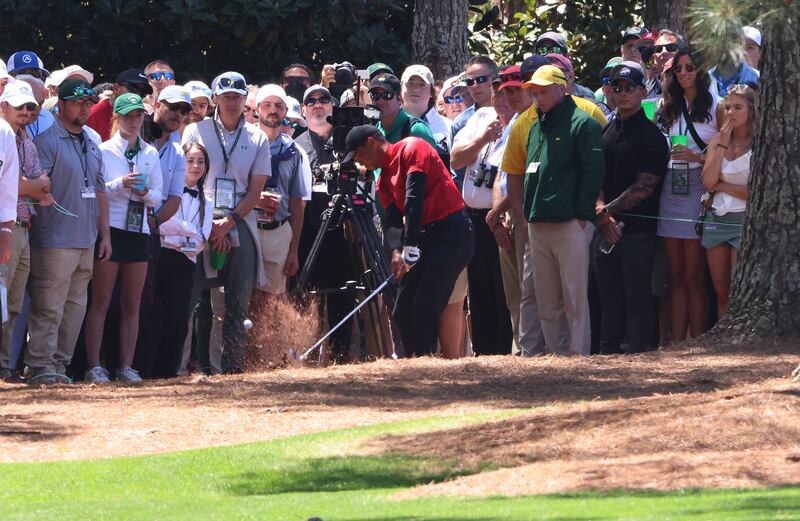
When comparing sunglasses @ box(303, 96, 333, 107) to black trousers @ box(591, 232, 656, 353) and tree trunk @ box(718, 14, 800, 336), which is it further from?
tree trunk @ box(718, 14, 800, 336)

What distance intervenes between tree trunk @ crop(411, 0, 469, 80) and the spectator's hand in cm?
575

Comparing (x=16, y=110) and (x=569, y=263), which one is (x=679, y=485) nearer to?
(x=569, y=263)

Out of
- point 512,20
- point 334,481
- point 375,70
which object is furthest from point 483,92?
point 512,20

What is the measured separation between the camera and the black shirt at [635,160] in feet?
43.5

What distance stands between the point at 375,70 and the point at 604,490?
824cm

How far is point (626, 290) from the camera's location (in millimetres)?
13352

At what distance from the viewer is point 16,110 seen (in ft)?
41.3

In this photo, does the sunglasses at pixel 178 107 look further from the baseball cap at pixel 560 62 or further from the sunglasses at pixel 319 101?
the baseball cap at pixel 560 62

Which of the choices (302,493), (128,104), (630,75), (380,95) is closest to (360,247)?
(380,95)

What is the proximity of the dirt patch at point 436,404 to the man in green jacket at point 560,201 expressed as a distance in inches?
24.9

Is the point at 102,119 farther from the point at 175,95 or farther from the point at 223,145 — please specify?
the point at 223,145

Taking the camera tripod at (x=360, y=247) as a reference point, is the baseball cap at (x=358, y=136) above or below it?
above

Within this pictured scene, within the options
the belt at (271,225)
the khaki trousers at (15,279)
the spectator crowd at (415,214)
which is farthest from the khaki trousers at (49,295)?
the belt at (271,225)

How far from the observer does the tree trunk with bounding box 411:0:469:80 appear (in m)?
19.5
